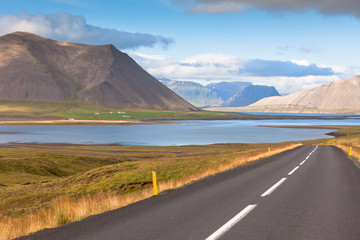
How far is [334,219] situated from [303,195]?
3.97 metres

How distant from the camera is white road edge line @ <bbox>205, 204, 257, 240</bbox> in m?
7.87

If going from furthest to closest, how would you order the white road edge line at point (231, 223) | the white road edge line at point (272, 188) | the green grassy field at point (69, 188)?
the white road edge line at point (272, 188) < the green grassy field at point (69, 188) < the white road edge line at point (231, 223)

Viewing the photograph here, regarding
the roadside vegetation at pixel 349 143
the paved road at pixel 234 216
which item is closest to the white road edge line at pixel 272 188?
the paved road at pixel 234 216

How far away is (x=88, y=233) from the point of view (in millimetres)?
8406

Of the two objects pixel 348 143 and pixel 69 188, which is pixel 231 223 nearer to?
pixel 69 188

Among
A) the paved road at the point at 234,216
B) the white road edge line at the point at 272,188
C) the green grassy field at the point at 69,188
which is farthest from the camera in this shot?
the white road edge line at the point at 272,188

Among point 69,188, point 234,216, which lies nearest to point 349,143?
point 69,188

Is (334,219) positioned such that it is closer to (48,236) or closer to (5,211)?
(48,236)

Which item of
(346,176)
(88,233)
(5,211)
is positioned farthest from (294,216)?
(5,211)

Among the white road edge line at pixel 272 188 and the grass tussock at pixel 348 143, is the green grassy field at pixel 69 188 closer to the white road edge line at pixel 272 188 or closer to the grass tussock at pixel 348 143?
the white road edge line at pixel 272 188

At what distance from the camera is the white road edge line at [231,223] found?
7.87 m

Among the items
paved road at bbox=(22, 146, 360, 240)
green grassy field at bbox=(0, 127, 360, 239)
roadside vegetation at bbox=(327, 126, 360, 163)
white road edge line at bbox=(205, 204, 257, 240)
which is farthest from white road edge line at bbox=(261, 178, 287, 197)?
roadside vegetation at bbox=(327, 126, 360, 163)

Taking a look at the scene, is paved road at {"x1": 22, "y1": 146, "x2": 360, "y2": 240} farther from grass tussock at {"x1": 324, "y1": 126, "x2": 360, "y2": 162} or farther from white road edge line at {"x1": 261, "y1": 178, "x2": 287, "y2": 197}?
grass tussock at {"x1": 324, "y1": 126, "x2": 360, "y2": 162}

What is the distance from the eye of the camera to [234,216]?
975 cm
